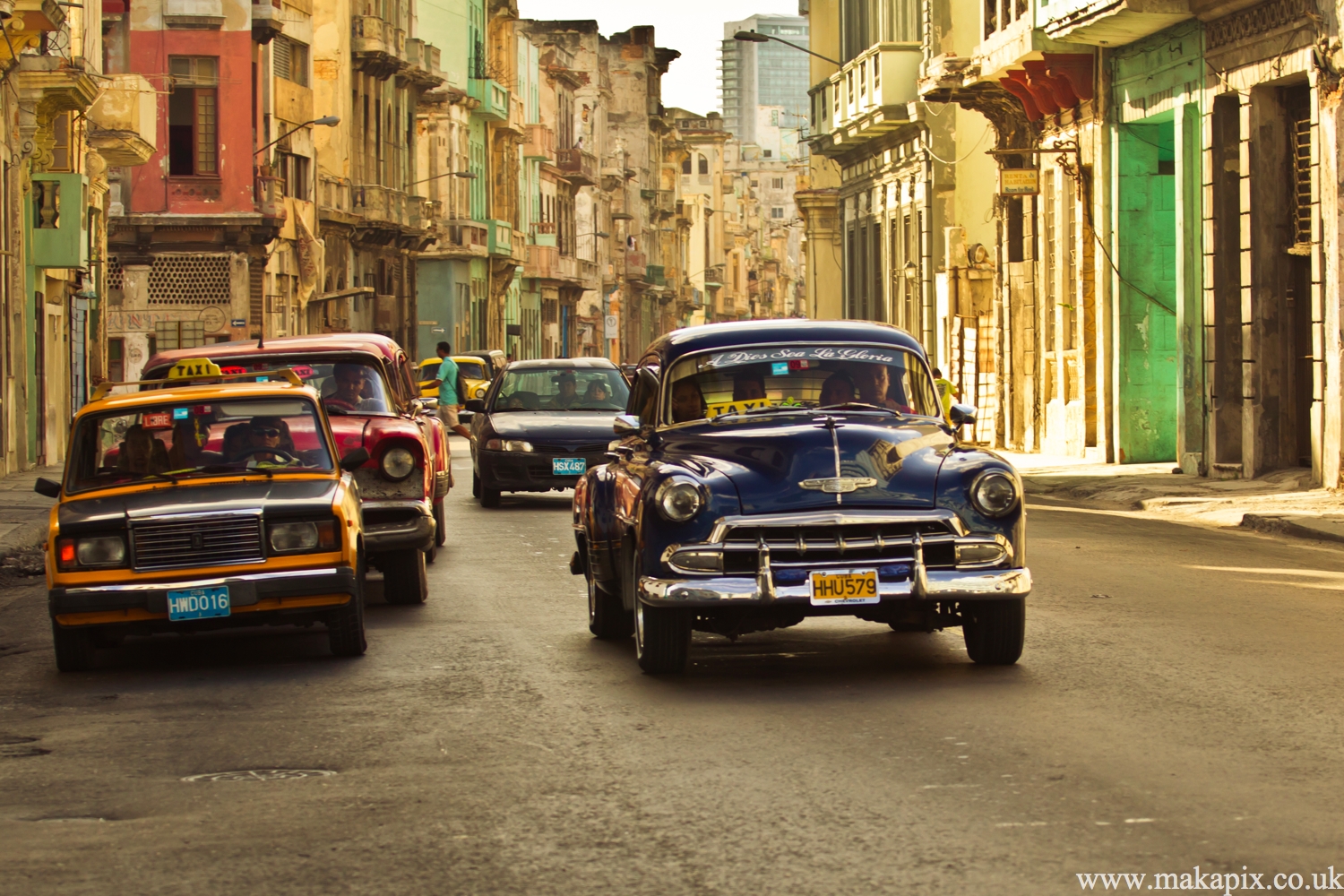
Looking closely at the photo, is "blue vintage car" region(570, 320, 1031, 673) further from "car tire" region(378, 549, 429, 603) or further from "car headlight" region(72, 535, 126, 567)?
"car tire" region(378, 549, 429, 603)

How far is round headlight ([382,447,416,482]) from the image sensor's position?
14.8 metres

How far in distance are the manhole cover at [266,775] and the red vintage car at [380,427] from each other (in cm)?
440

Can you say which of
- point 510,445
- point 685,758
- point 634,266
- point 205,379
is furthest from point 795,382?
point 634,266

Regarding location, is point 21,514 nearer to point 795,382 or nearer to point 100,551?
point 100,551

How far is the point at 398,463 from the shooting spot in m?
14.8

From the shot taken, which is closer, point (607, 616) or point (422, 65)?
point (607, 616)

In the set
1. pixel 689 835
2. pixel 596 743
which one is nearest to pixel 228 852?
pixel 689 835

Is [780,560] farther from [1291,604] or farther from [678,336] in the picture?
[1291,604]

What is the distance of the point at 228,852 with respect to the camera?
22.5 ft

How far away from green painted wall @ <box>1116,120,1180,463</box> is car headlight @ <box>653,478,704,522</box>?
75.8 ft

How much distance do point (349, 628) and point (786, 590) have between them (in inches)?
111

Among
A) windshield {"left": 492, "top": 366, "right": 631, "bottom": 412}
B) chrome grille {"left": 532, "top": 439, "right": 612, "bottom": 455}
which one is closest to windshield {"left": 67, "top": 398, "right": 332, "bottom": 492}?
chrome grille {"left": 532, "top": 439, "right": 612, "bottom": 455}

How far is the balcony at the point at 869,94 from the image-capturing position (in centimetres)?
4819

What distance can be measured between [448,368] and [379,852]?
27.8 meters
